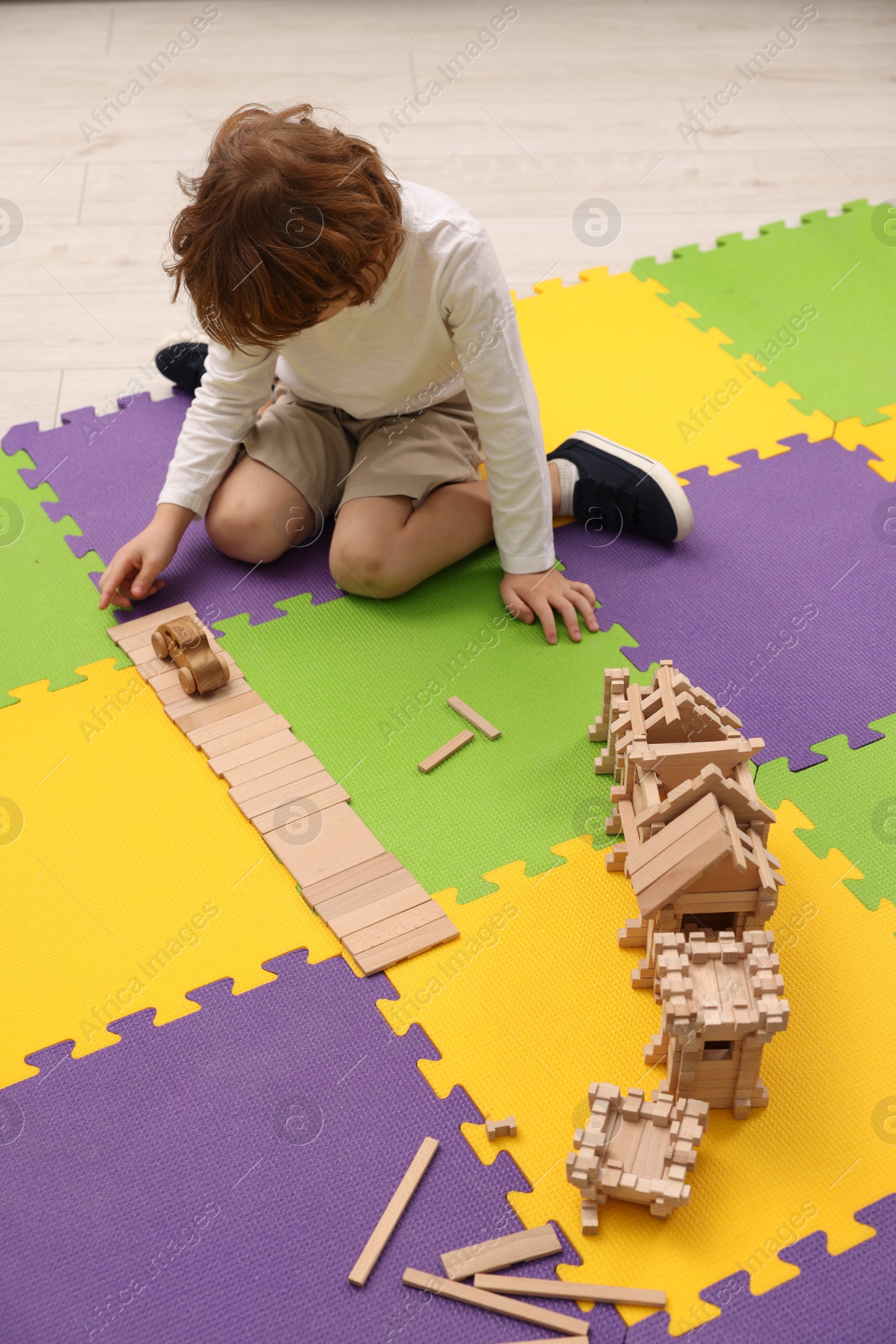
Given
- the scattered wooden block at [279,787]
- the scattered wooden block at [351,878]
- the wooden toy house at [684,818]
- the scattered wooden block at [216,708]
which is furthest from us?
the scattered wooden block at [216,708]

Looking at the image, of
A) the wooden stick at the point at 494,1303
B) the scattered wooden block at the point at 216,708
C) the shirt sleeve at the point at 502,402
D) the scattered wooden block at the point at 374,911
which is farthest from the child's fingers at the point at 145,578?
the wooden stick at the point at 494,1303

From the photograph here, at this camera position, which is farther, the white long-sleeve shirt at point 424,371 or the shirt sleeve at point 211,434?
the shirt sleeve at point 211,434

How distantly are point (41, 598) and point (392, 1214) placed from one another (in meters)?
1.20

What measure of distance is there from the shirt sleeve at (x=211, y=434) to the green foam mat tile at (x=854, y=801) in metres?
1.04

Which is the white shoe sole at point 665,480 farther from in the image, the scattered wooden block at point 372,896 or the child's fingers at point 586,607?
the scattered wooden block at point 372,896

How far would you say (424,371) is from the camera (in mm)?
1887

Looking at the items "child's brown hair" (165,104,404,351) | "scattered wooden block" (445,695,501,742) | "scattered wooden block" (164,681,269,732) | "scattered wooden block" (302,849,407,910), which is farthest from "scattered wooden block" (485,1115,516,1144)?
"child's brown hair" (165,104,404,351)

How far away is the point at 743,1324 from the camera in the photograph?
1192 millimetres

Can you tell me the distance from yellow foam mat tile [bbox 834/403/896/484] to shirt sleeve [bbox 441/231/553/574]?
2.34 ft

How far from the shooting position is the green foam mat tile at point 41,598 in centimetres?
188

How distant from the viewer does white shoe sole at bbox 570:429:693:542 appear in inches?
79.0

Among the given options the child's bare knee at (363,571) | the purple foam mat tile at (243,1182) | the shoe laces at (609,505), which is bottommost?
the purple foam mat tile at (243,1182)

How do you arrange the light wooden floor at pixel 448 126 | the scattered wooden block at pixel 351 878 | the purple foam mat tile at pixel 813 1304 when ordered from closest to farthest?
the purple foam mat tile at pixel 813 1304 < the scattered wooden block at pixel 351 878 < the light wooden floor at pixel 448 126

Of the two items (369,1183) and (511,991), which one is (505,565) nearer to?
(511,991)
